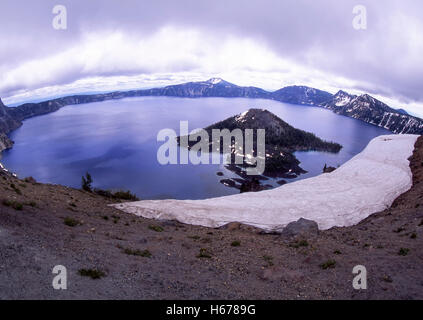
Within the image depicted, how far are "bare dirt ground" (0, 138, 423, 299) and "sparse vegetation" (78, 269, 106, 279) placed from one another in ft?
0.49

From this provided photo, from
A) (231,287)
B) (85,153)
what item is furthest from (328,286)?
(85,153)

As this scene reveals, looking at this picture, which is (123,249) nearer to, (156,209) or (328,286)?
(328,286)

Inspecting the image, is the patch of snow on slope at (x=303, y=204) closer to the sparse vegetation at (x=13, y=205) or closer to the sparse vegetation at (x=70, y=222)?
the sparse vegetation at (x=70, y=222)

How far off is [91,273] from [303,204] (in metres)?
23.3

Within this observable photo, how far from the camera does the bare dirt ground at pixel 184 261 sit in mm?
8586

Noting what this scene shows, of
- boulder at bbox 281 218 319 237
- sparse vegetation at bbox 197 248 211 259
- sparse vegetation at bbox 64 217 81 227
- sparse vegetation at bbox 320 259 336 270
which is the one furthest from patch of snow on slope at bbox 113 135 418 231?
sparse vegetation at bbox 320 259 336 270

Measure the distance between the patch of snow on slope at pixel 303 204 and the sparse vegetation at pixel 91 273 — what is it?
41.8 ft

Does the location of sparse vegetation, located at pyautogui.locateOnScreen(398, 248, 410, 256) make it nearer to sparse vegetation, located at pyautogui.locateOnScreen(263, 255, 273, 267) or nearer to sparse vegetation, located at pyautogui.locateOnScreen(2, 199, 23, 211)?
sparse vegetation, located at pyautogui.locateOnScreen(263, 255, 273, 267)

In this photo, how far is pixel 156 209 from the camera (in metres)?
23.4

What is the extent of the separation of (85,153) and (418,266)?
196 m

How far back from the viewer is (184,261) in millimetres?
11492

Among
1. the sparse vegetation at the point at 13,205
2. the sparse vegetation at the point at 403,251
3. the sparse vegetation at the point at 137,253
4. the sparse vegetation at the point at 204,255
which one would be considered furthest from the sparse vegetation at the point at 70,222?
the sparse vegetation at the point at 403,251

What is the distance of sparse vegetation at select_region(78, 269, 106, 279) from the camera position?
8.83 metres
